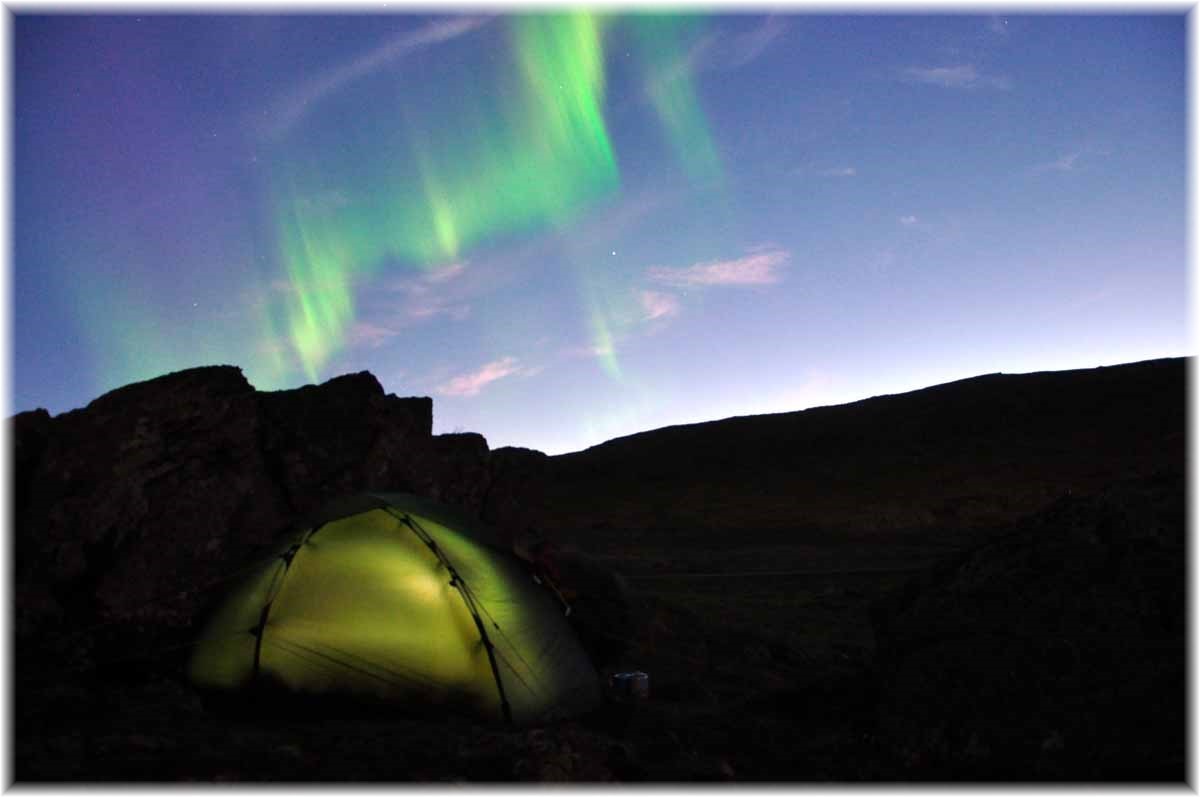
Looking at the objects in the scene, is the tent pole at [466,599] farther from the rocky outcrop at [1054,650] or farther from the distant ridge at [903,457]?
the distant ridge at [903,457]

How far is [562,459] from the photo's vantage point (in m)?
64.6

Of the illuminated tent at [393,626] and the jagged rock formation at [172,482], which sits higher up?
the jagged rock formation at [172,482]

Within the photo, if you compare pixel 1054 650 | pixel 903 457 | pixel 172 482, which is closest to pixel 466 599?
pixel 172 482

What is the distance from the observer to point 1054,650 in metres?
6.09

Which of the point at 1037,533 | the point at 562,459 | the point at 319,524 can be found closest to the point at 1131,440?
the point at 562,459

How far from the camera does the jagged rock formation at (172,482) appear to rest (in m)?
8.57

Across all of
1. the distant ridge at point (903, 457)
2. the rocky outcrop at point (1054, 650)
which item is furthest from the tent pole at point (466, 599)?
the distant ridge at point (903, 457)

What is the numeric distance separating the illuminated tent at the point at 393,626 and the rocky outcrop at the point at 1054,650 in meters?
3.10

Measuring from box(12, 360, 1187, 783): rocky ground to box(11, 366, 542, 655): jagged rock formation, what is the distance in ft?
0.09

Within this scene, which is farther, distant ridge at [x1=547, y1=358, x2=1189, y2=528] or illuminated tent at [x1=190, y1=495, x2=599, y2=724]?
distant ridge at [x1=547, y1=358, x2=1189, y2=528]

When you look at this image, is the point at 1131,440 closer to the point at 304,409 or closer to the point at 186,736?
the point at 304,409

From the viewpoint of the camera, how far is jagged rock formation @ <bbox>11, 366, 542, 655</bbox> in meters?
8.57

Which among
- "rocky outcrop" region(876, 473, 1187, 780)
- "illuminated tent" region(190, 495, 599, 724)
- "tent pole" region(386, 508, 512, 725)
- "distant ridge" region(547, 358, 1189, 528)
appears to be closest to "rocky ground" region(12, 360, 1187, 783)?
"rocky outcrop" region(876, 473, 1187, 780)

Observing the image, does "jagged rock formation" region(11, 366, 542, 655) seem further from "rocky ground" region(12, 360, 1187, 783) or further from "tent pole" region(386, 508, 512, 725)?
"tent pole" region(386, 508, 512, 725)
